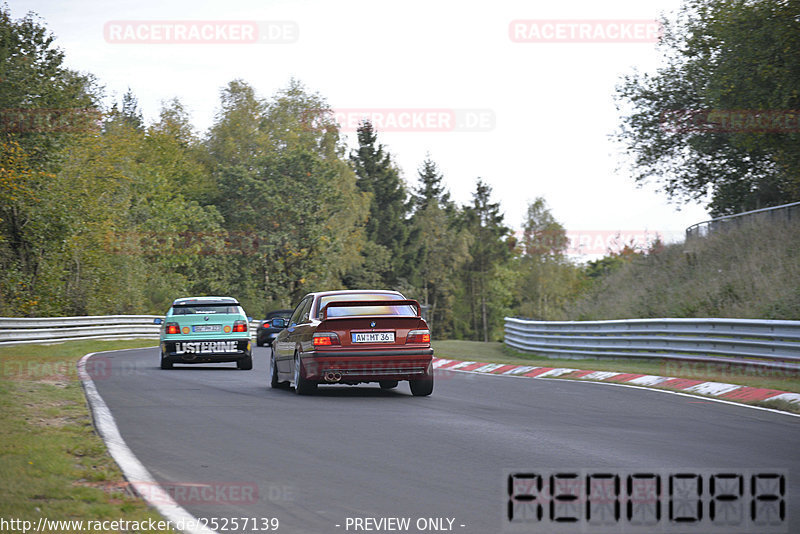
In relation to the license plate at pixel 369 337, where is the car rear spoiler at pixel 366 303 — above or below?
above

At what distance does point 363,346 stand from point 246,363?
7.68 meters

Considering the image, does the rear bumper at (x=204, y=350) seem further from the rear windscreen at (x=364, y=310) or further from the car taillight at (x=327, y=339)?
the car taillight at (x=327, y=339)

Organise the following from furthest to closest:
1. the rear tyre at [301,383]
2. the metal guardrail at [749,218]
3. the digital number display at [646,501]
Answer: the metal guardrail at [749,218] < the rear tyre at [301,383] < the digital number display at [646,501]

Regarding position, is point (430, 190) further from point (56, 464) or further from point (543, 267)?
point (56, 464)

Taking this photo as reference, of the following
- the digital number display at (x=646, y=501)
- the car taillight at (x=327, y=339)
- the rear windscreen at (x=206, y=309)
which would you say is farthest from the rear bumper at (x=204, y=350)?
the digital number display at (x=646, y=501)

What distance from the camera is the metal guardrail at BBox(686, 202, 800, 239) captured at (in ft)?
89.7

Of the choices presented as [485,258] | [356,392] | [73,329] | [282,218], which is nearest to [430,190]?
[485,258]

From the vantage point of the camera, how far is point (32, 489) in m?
6.25

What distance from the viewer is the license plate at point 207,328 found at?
20.1 metres

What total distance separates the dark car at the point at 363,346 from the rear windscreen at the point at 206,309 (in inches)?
260

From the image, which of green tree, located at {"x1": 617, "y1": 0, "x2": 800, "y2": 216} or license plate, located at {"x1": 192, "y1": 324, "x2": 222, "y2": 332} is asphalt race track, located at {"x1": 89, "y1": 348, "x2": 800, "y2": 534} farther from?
green tree, located at {"x1": 617, "y1": 0, "x2": 800, "y2": 216}

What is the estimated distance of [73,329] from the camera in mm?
35031

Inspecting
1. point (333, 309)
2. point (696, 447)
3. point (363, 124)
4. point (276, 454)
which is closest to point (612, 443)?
point (696, 447)

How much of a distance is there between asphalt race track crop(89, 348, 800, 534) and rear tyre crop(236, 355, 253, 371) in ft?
16.8
